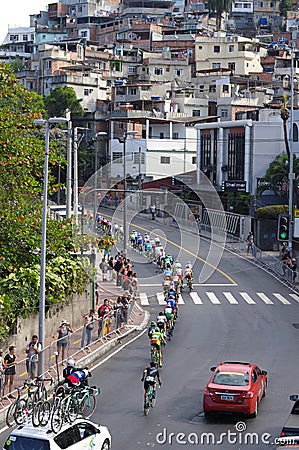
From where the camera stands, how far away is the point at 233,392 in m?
21.9

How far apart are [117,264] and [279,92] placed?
7178 cm

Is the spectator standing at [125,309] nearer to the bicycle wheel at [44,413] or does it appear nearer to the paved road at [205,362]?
the paved road at [205,362]

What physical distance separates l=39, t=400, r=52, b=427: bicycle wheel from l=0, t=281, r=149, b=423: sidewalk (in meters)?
1.83

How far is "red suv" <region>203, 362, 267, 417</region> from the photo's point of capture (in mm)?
21859

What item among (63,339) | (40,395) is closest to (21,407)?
(40,395)

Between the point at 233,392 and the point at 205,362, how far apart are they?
25.2ft

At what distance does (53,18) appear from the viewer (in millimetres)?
161375

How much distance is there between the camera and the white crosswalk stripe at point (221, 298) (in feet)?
147

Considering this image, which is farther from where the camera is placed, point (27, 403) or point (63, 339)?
point (63, 339)

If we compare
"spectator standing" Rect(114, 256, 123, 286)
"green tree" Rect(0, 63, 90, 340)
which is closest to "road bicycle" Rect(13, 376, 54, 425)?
"green tree" Rect(0, 63, 90, 340)

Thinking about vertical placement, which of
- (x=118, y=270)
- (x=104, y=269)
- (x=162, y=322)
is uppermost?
(x=162, y=322)

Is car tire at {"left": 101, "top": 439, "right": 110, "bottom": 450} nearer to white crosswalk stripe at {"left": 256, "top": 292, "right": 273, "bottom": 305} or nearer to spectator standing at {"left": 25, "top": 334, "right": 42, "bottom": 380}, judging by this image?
spectator standing at {"left": 25, "top": 334, "right": 42, "bottom": 380}

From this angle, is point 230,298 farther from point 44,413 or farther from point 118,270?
point 44,413

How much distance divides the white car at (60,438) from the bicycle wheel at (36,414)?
73cm
